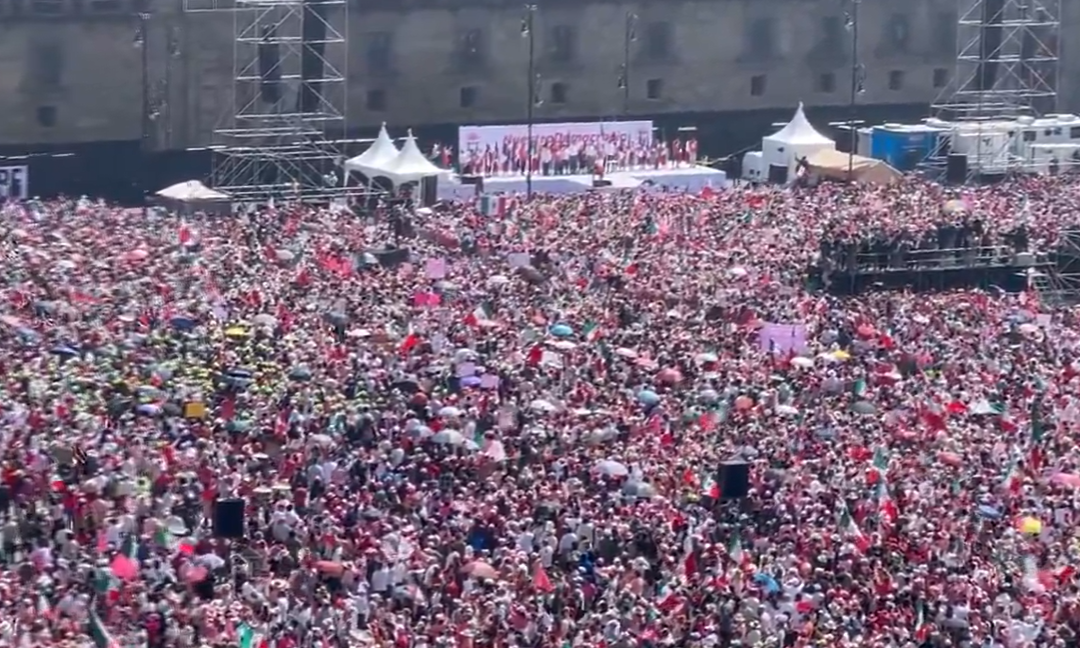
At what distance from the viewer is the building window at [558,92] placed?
67.6 metres

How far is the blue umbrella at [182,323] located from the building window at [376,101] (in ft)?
88.8

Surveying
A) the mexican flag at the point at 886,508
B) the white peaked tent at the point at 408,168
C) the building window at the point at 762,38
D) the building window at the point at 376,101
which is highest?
the building window at the point at 762,38

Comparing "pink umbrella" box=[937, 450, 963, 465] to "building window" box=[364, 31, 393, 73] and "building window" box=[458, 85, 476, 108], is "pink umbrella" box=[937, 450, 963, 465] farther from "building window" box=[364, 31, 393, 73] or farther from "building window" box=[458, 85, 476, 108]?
"building window" box=[458, 85, 476, 108]

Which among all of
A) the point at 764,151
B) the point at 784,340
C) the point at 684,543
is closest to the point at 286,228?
the point at 784,340

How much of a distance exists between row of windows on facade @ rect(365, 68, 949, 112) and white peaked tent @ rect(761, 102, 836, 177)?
7593 millimetres

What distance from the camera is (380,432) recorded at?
33469mm

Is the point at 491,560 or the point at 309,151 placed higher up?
the point at 309,151

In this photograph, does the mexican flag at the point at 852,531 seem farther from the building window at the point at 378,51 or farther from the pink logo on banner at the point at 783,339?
the building window at the point at 378,51

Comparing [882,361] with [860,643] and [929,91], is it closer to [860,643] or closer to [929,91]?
[860,643]

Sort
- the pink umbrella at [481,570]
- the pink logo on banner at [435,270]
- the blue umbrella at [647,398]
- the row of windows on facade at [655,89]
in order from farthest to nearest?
the row of windows on facade at [655,89] < the pink logo on banner at [435,270] < the blue umbrella at [647,398] < the pink umbrella at [481,570]

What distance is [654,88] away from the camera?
226 ft

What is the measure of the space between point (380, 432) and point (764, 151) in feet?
98.3

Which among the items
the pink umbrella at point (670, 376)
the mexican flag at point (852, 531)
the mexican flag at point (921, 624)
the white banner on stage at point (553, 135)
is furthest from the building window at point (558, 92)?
the mexican flag at point (921, 624)

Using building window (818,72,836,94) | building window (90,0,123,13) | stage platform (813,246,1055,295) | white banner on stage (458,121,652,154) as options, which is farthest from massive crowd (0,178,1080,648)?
building window (818,72,836,94)
